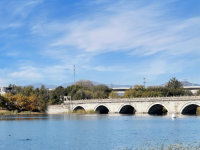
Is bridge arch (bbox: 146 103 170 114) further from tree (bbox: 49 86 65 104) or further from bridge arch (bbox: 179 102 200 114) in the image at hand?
tree (bbox: 49 86 65 104)

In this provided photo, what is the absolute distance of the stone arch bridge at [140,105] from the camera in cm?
6890

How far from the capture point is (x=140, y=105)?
78.0m

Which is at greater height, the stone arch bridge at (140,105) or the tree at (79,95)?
the tree at (79,95)

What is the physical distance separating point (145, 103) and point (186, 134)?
42.0 meters

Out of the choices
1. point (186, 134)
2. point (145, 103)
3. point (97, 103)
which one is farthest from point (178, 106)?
point (186, 134)

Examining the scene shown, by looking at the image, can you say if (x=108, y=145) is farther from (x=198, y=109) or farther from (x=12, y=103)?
(x=12, y=103)

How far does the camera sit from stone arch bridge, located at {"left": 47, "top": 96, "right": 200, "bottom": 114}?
226 feet

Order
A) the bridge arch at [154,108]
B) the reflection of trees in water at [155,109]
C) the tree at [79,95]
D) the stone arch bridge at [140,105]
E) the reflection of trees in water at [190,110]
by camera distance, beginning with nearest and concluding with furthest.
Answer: the stone arch bridge at [140,105] → the reflection of trees in water at [190,110] → the bridge arch at [154,108] → the reflection of trees in water at [155,109] → the tree at [79,95]

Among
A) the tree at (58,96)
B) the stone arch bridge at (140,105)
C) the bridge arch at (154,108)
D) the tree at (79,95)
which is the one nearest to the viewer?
the stone arch bridge at (140,105)

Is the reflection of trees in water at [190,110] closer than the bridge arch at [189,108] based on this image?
No

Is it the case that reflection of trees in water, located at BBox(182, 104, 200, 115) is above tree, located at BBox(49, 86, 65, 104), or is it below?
below

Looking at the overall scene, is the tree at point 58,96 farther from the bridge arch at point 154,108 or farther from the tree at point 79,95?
the bridge arch at point 154,108

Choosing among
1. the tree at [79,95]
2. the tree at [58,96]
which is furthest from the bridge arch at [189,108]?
the tree at [58,96]

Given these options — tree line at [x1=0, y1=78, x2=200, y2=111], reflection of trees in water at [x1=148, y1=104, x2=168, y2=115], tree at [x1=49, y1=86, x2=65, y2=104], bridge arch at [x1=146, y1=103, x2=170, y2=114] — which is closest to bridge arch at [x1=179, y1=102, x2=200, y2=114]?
bridge arch at [x1=146, y1=103, x2=170, y2=114]
